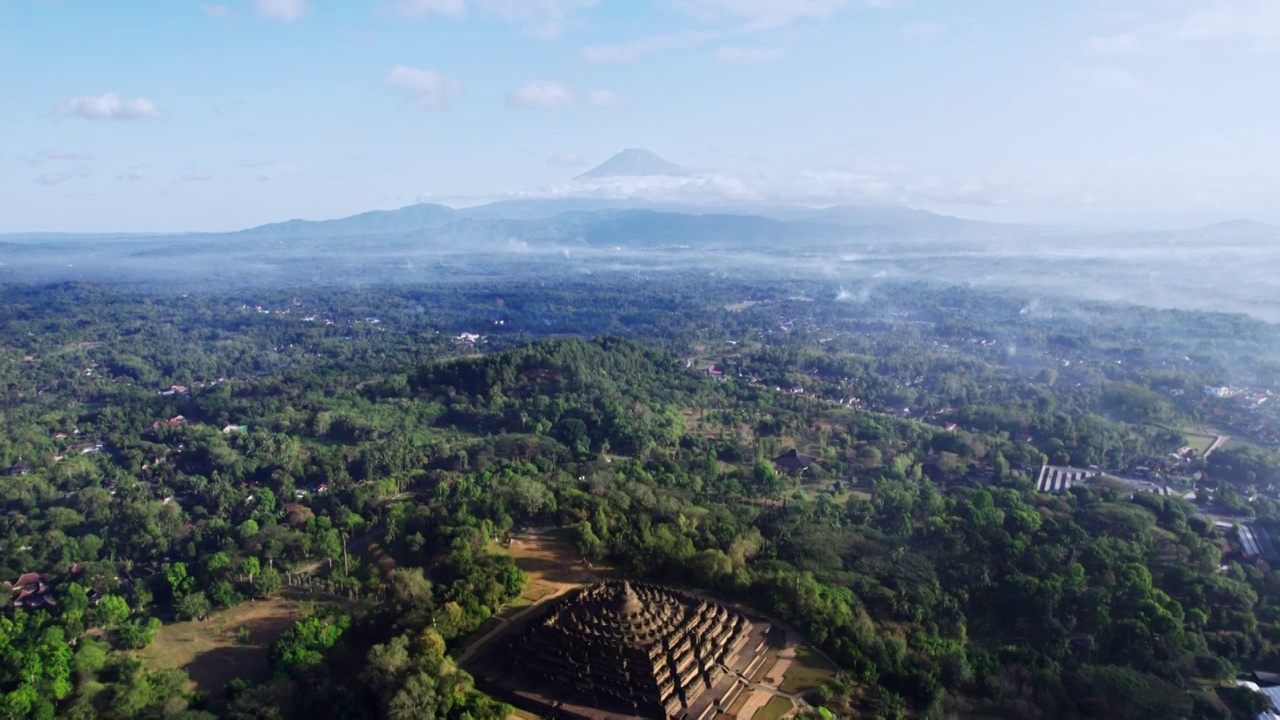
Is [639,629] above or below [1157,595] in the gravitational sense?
above

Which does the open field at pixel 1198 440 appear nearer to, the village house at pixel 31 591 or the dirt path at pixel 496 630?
the dirt path at pixel 496 630

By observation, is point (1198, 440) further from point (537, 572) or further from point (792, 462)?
point (537, 572)

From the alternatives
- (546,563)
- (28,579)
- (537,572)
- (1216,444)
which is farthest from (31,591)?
(1216,444)

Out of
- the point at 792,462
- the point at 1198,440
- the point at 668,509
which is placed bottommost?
the point at 1198,440

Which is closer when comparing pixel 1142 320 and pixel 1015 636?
pixel 1015 636

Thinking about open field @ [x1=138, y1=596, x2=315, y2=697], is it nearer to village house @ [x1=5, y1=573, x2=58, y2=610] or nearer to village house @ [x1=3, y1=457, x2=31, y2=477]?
village house @ [x1=5, y1=573, x2=58, y2=610]

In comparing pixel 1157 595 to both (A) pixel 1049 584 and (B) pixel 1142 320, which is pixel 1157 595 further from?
(B) pixel 1142 320

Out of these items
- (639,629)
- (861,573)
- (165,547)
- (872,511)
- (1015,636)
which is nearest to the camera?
(639,629)

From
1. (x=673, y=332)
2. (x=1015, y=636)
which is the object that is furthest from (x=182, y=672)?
(x=673, y=332)
